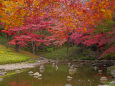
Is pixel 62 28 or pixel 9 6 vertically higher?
pixel 9 6

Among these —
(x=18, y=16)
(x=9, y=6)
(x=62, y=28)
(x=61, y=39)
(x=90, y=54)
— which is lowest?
(x=90, y=54)

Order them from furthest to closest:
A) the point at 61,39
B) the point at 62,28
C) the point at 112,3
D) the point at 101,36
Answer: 1. the point at 61,39
2. the point at 62,28
3. the point at 101,36
4. the point at 112,3

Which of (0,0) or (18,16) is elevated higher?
(0,0)

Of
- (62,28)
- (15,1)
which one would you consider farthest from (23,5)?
(62,28)

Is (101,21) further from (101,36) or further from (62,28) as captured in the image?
(62,28)

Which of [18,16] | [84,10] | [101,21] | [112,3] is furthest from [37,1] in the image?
[101,21]

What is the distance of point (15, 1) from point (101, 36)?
10.4m

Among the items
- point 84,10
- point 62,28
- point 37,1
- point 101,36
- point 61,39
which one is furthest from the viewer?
point 61,39

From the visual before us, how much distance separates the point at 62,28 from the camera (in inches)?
809

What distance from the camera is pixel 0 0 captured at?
5.05 meters

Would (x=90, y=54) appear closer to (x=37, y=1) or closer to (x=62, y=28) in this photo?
(x=62, y=28)

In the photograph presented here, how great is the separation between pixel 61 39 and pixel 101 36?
28.2 feet

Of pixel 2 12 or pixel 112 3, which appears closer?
pixel 112 3

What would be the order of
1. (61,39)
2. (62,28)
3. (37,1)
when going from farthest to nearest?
(61,39) < (62,28) < (37,1)
